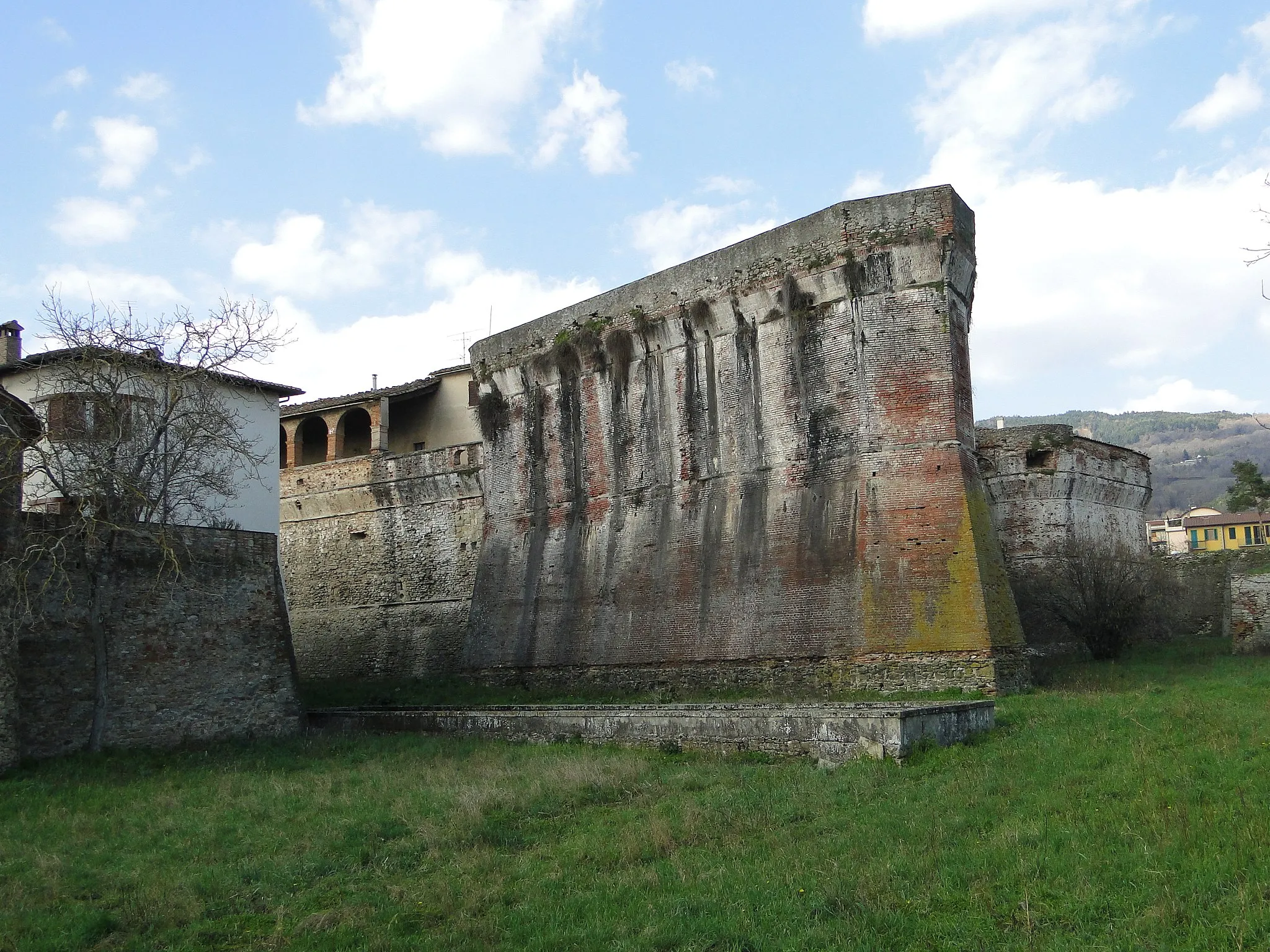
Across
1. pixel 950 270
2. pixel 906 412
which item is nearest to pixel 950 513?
pixel 906 412

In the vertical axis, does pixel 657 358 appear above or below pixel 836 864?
above

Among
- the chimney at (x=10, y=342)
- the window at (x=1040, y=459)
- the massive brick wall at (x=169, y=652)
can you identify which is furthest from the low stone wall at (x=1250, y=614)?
the chimney at (x=10, y=342)

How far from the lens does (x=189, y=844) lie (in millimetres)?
9469

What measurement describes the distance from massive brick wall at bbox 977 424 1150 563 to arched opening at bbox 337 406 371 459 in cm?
1813

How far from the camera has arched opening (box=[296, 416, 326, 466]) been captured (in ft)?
104

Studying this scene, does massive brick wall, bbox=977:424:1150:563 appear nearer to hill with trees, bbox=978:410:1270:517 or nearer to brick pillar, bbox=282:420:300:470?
brick pillar, bbox=282:420:300:470

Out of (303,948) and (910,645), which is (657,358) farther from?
(303,948)

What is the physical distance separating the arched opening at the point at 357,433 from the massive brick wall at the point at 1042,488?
59.5 ft

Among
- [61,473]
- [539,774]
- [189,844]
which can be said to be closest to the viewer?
[189,844]

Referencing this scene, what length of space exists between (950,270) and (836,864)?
12.3 m

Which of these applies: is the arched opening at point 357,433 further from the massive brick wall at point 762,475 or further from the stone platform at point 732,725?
the stone platform at point 732,725

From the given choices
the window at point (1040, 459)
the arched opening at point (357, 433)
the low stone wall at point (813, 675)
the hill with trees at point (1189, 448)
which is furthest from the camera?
the hill with trees at point (1189, 448)

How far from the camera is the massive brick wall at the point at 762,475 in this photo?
16.8m

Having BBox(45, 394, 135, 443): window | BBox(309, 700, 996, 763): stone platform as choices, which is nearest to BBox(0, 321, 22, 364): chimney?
BBox(45, 394, 135, 443): window
